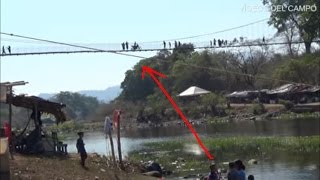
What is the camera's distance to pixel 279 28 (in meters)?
73.6

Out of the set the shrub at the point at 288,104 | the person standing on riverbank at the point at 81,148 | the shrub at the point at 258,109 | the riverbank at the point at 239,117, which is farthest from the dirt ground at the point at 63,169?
the shrub at the point at 258,109

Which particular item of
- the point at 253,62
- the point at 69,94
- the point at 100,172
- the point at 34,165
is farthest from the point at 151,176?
the point at 69,94

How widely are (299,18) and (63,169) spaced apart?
161ft

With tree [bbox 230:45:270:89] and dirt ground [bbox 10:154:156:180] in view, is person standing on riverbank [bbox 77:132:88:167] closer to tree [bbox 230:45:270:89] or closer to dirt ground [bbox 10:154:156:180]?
dirt ground [bbox 10:154:156:180]

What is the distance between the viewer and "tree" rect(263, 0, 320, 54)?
5116cm

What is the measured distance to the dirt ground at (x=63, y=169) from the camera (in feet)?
58.9

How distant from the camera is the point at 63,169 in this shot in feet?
63.0

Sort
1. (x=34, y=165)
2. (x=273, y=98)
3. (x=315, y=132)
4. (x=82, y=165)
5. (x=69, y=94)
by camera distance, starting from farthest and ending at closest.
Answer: (x=69, y=94), (x=273, y=98), (x=315, y=132), (x=82, y=165), (x=34, y=165)

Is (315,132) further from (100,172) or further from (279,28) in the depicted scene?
(279,28)

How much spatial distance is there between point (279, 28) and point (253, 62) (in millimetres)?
8085

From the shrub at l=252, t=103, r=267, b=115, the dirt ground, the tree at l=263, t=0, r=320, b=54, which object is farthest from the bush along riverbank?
the shrub at l=252, t=103, r=267, b=115

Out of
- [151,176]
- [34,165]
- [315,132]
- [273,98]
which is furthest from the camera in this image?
[273,98]

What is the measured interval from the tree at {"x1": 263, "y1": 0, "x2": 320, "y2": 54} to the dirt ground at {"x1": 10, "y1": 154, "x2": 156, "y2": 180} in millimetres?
32367

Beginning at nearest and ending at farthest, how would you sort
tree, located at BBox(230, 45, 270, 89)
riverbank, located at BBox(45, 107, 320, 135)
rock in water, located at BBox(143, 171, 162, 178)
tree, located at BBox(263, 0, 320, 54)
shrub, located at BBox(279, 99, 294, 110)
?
rock in water, located at BBox(143, 171, 162, 178), tree, located at BBox(263, 0, 320, 54), riverbank, located at BBox(45, 107, 320, 135), shrub, located at BBox(279, 99, 294, 110), tree, located at BBox(230, 45, 270, 89)
